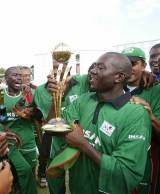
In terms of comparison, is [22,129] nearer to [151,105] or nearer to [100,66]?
[151,105]

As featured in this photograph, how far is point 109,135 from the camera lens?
2.24m

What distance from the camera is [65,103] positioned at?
139 inches

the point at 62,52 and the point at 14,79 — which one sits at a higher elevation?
the point at 62,52

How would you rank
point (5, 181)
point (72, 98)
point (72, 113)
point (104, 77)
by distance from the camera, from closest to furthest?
point (5, 181), point (104, 77), point (72, 113), point (72, 98)

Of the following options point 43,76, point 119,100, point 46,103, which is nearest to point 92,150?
point 119,100

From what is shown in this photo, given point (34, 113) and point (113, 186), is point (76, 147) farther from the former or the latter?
point (34, 113)

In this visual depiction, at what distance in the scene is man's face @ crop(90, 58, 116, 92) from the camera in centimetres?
244

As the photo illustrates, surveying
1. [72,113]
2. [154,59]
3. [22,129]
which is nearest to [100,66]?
[72,113]

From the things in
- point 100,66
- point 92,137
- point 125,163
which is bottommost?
point 125,163

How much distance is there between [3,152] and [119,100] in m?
0.98

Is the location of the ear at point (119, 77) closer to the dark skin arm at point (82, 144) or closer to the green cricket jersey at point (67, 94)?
the dark skin arm at point (82, 144)

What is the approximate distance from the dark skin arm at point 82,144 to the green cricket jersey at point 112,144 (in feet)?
0.19

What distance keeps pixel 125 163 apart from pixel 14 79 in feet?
11.2

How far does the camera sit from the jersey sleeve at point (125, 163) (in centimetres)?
209
